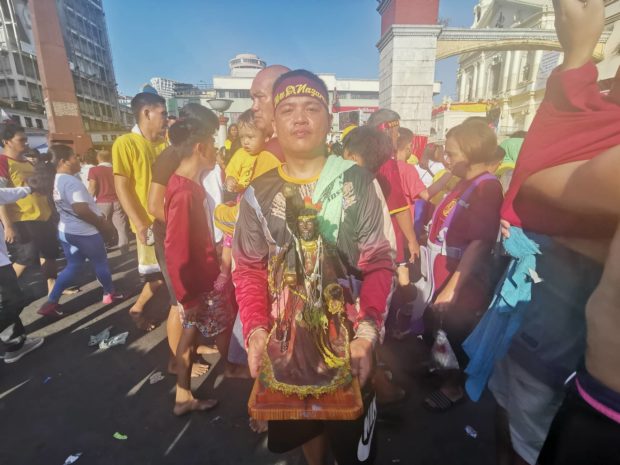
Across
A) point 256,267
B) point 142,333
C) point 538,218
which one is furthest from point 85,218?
point 538,218

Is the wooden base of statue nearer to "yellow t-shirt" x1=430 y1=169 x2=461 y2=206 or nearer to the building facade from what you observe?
"yellow t-shirt" x1=430 y1=169 x2=461 y2=206

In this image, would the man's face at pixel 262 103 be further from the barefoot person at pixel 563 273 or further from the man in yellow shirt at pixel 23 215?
the man in yellow shirt at pixel 23 215

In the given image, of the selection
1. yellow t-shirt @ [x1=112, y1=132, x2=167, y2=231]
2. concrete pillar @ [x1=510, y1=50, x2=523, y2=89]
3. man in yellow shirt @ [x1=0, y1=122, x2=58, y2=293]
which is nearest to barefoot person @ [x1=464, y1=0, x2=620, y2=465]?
yellow t-shirt @ [x1=112, y1=132, x2=167, y2=231]

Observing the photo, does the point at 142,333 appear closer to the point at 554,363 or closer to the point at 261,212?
the point at 261,212

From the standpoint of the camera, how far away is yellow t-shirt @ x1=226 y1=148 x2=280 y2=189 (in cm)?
249

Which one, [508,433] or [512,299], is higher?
[512,299]

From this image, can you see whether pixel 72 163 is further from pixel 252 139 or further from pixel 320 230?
pixel 320 230

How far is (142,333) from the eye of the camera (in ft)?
13.7

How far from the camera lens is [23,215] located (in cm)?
466

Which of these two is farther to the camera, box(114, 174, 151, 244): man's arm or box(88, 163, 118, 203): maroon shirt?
box(88, 163, 118, 203): maroon shirt

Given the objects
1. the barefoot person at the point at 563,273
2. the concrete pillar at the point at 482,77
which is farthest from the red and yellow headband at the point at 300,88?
the concrete pillar at the point at 482,77

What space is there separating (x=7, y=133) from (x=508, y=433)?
22.9 feet

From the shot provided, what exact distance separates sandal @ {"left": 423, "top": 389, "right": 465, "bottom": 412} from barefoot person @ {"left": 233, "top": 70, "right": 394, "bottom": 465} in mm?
1314

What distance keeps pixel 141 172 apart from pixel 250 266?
3.05 m
